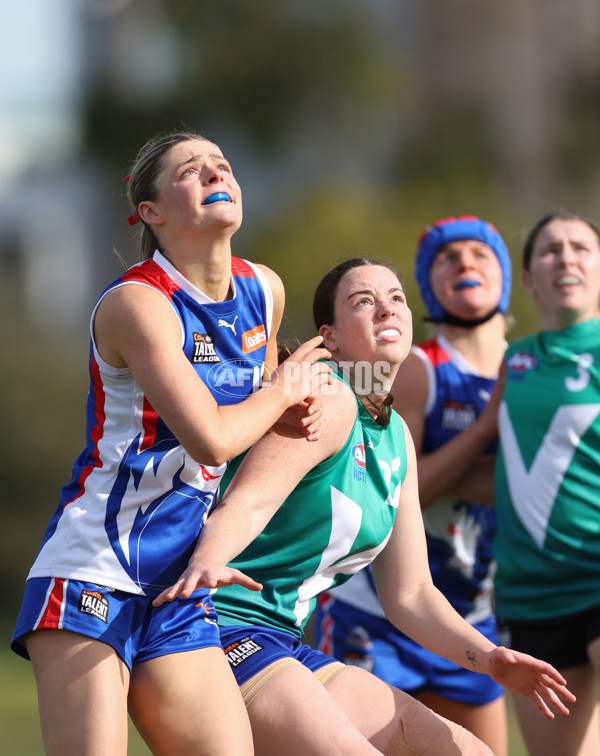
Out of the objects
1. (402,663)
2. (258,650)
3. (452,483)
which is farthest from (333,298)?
(402,663)

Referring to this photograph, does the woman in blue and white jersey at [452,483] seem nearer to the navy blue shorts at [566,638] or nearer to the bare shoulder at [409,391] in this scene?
the bare shoulder at [409,391]

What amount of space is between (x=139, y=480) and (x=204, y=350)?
1.34ft

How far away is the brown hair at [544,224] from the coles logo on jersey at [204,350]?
7.51ft

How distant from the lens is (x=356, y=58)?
1886 centimetres

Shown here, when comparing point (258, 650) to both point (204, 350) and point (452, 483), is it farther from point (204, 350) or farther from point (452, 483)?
point (452, 483)

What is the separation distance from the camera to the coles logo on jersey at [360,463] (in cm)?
318

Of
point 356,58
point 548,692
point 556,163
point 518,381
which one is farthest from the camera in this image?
point 556,163

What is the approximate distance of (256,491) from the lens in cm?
290

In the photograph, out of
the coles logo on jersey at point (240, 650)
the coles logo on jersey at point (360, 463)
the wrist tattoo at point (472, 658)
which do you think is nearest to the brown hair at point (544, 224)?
the coles logo on jersey at point (360, 463)

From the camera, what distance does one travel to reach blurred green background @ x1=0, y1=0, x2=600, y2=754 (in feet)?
41.2

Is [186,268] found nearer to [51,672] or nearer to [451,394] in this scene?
[51,672]

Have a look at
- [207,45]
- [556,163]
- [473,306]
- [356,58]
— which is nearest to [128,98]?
[207,45]

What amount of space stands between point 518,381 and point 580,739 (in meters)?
1.49

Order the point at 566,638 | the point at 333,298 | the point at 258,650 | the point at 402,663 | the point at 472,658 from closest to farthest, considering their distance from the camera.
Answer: the point at 258,650, the point at 472,658, the point at 333,298, the point at 566,638, the point at 402,663
